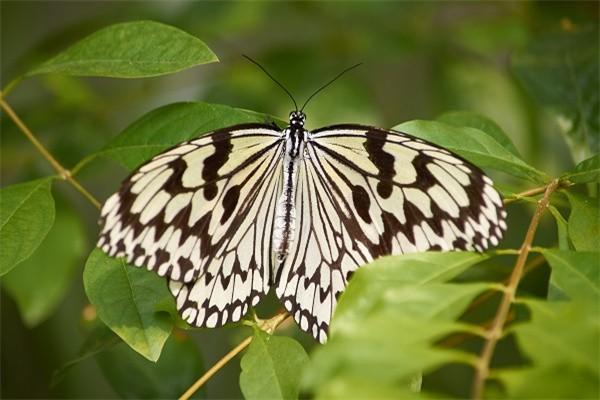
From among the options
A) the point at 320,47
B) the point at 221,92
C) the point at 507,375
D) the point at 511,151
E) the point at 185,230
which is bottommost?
the point at 507,375

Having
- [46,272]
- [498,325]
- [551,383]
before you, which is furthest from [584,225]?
[46,272]

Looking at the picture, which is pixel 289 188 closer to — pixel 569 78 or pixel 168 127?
pixel 168 127

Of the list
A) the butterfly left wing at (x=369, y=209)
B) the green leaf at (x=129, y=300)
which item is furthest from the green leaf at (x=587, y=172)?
the green leaf at (x=129, y=300)

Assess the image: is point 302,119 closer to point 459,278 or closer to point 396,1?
point 459,278

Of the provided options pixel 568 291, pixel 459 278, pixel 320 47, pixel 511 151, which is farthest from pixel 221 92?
pixel 568 291

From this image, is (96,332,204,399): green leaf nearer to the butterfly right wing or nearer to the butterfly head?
the butterfly right wing
